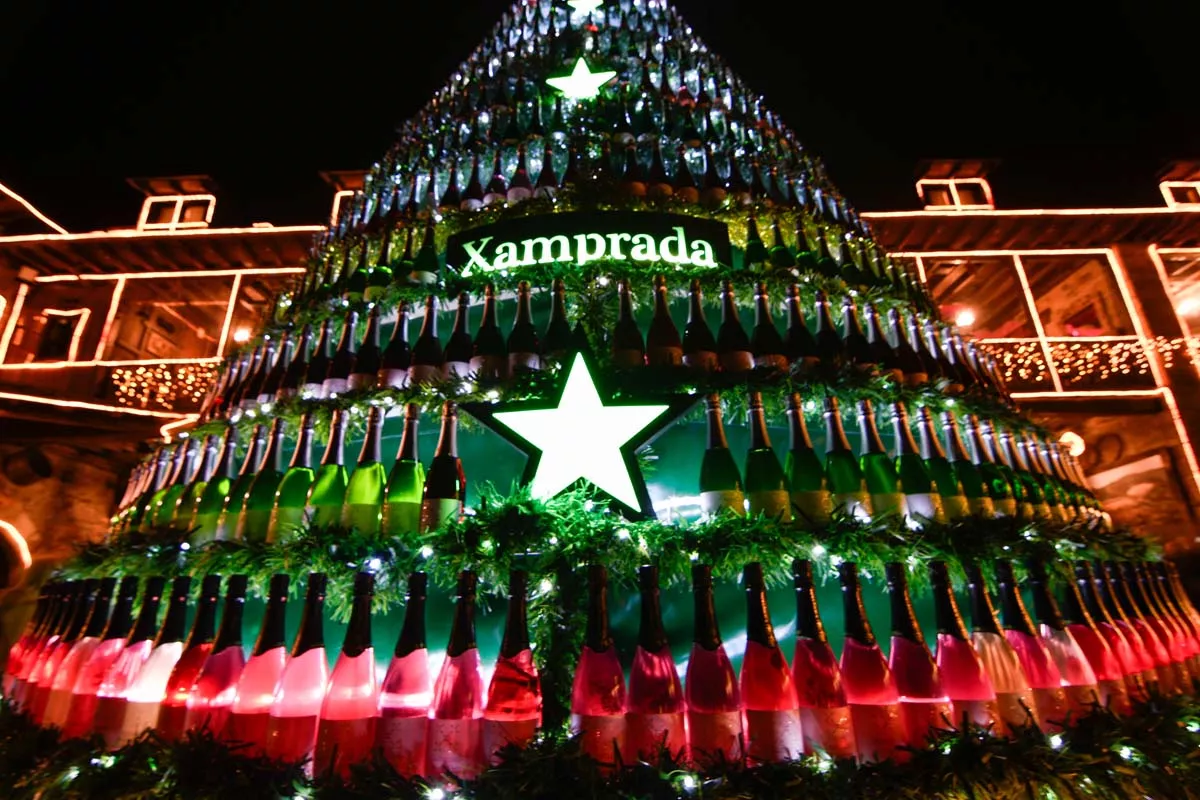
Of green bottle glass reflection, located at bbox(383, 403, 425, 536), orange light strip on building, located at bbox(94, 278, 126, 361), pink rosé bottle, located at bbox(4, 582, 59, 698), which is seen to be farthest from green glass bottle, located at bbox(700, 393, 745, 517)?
orange light strip on building, located at bbox(94, 278, 126, 361)

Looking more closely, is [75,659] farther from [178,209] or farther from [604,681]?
[178,209]

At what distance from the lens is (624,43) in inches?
163

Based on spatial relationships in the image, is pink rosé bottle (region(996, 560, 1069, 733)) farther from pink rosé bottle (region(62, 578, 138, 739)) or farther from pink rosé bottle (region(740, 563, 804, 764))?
pink rosé bottle (region(62, 578, 138, 739))

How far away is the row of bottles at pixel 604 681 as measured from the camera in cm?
153

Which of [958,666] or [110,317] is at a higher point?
[110,317]

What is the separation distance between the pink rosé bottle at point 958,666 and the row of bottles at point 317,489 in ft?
5.13

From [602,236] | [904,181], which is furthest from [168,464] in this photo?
[904,181]

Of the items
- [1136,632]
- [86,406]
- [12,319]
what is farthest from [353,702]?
[12,319]

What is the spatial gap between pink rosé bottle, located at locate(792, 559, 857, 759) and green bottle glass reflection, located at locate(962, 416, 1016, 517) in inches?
42.3

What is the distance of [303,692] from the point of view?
1.75 meters

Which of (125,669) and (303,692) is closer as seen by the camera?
(303,692)

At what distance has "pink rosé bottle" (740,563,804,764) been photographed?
151 centimetres

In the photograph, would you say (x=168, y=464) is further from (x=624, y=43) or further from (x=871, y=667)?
(x=624, y=43)

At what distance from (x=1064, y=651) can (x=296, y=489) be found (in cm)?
270
